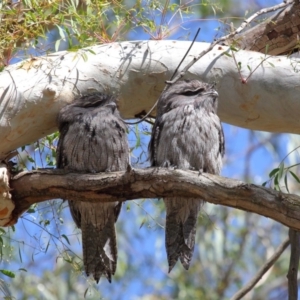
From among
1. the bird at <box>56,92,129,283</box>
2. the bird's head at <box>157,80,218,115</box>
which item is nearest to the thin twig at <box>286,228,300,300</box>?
the bird's head at <box>157,80,218,115</box>

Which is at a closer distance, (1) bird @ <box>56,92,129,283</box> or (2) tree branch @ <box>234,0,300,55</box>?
(1) bird @ <box>56,92,129,283</box>

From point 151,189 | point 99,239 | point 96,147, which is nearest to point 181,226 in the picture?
point 99,239

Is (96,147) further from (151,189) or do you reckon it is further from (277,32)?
(277,32)

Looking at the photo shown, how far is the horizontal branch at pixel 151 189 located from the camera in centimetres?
316

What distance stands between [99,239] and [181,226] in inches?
19.0

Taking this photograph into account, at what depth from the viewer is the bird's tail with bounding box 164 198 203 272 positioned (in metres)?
4.02

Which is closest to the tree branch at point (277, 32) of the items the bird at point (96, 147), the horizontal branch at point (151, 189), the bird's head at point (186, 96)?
the bird's head at point (186, 96)

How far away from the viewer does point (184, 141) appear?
404cm

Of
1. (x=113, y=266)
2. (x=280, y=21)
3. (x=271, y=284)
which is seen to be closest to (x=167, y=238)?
(x=113, y=266)

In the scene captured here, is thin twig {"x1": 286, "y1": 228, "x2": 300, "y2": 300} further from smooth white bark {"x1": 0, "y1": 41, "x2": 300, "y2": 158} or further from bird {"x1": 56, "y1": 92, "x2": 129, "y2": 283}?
bird {"x1": 56, "y1": 92, "x2": 129, "y2": 283}

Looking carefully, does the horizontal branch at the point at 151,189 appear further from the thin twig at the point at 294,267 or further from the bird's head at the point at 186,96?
the bird's head at the point at 186,96

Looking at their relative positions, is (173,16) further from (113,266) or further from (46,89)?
(113,266)

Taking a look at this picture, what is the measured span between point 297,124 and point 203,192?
0.81 meters

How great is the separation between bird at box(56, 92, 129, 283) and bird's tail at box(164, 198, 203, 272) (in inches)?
13.5
